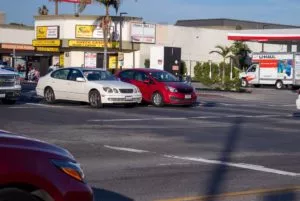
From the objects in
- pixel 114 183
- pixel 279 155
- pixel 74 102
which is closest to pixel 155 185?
pixel 114 183

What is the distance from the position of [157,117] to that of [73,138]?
704 cm

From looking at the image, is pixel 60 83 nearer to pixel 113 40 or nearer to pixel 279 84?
pixel 279 84

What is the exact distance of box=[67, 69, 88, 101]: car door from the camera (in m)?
26.5

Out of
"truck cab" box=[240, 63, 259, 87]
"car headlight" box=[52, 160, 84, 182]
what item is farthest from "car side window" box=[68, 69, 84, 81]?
"truck cab" box=[240, 63, 259, 87]

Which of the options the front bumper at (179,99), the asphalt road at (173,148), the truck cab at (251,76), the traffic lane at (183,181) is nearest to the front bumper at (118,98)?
the asphalt road at (173,148)

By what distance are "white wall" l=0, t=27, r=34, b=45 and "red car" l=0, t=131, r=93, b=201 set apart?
229 feet

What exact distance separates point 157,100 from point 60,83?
3974mm

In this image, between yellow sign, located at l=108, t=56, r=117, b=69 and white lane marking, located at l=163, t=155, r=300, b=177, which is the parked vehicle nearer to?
white lane marking, located at l=163, t=155, r=300, b=177

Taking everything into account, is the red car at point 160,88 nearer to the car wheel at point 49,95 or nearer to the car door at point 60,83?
the car door at point 60,83

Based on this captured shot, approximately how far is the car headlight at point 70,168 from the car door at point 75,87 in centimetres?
2060

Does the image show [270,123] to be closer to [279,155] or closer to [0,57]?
[279,155]

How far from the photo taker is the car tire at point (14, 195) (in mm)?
5309

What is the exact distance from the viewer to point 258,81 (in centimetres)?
5731

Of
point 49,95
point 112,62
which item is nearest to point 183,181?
point 49,95
